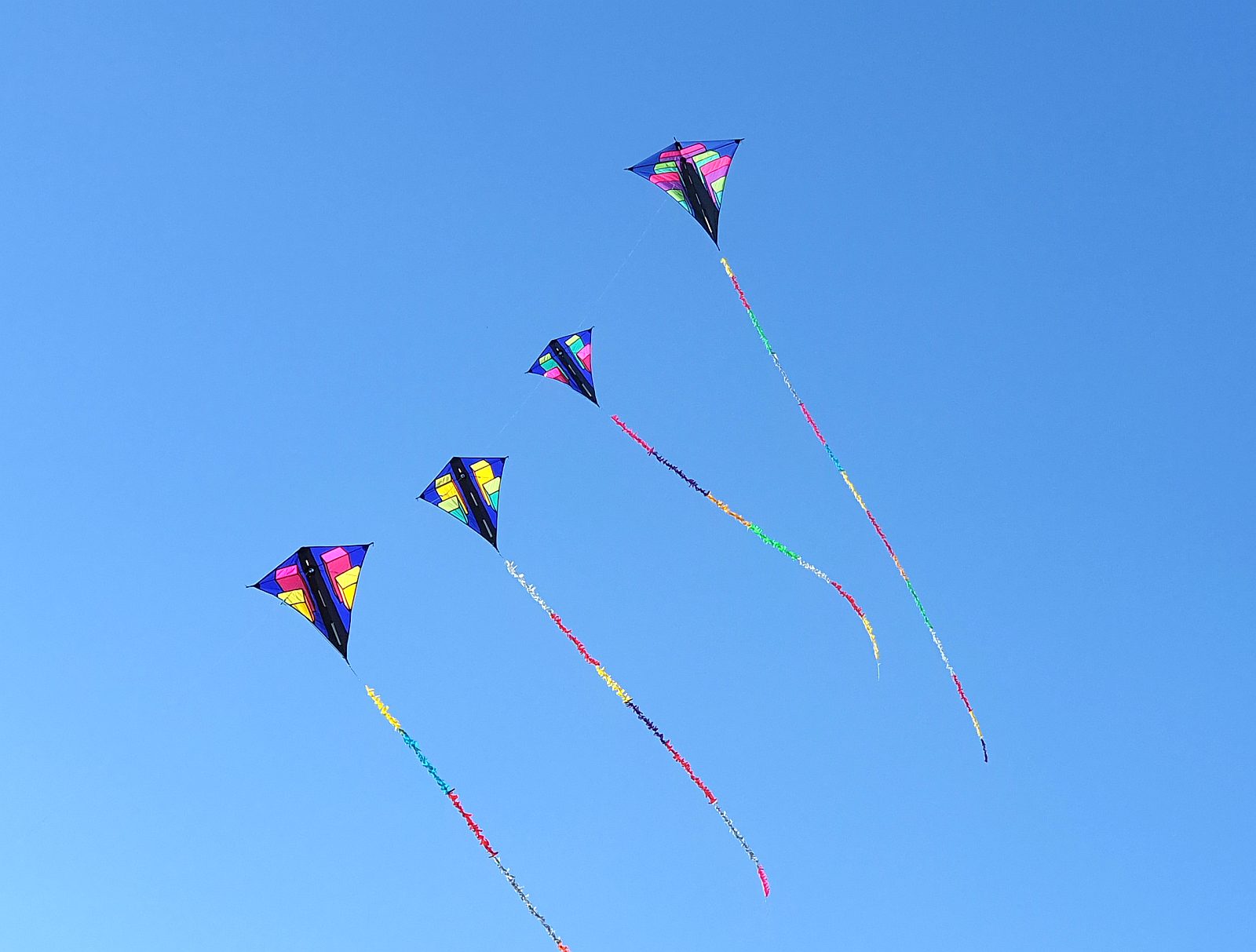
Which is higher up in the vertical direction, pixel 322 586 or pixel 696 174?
pixel 696 174

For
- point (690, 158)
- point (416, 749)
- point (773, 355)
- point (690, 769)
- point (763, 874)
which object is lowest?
point (763, 874)

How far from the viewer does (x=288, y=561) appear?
1753 cm

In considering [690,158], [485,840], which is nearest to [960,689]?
[485,840]

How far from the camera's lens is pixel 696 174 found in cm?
1912

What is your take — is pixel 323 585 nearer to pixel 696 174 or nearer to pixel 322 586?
pixel 322 586

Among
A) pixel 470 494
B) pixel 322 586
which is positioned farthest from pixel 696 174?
pixel 322 586

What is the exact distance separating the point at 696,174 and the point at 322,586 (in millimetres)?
9453

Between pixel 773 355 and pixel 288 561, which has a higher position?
pixel 288 561

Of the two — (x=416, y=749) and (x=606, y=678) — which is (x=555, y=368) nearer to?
(x=606, y=678)

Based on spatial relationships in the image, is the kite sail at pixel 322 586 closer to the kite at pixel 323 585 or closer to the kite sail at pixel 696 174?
the kite at pixel 323 585

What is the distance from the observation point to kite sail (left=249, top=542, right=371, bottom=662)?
57.3ft

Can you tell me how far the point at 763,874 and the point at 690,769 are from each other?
2149mm

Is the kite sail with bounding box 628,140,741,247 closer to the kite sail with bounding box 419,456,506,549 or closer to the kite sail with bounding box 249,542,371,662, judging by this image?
the kite sail with bounding box 419,456,506,549

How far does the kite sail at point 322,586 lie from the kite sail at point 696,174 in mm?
8190
